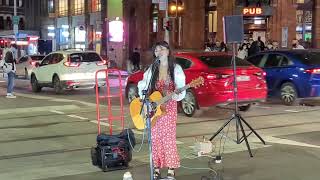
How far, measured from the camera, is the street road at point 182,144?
Result: 841 cm

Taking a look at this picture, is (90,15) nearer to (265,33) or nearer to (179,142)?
(265,33)

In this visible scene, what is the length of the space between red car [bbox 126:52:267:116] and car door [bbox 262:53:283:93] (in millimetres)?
2697

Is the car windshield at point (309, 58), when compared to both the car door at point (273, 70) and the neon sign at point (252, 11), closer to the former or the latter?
the car door at point (273, 70)

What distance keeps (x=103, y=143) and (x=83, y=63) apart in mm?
14415

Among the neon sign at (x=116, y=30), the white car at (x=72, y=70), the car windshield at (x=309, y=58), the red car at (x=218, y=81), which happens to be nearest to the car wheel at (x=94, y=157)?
the red car at (x=218, y=81)

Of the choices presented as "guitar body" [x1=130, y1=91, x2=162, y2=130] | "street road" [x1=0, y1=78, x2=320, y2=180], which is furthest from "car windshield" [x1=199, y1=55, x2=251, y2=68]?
"guitar body" [x1=130, y1=91, x2=162, y2=130]

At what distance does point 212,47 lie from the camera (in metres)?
28.6

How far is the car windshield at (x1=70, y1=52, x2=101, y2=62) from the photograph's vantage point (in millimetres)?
22625

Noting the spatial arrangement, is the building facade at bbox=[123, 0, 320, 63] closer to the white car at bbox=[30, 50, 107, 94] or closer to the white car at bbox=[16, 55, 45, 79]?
the white car at bbox=[30, 50, 107, 94]

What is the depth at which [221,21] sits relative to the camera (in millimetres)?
34406

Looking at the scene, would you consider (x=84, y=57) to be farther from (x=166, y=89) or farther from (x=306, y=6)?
(x=306, y=6)

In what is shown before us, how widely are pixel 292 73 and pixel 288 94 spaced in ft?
2.08

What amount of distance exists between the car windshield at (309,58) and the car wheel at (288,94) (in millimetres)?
774

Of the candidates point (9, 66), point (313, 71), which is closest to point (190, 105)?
point (313, 71)
